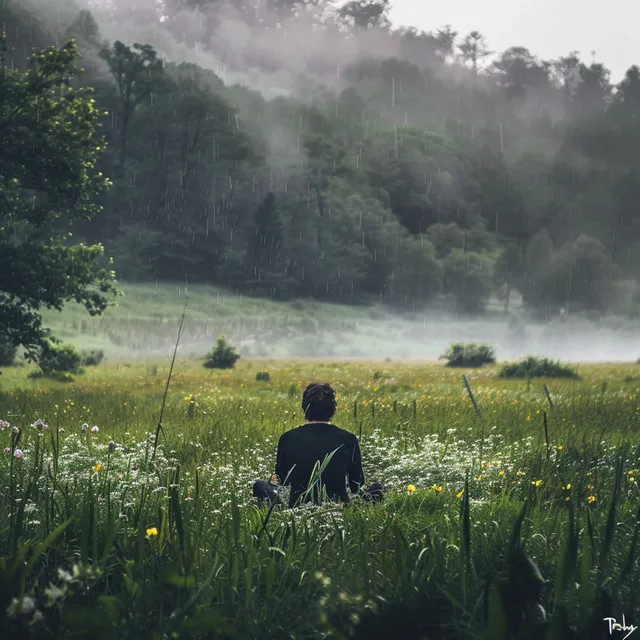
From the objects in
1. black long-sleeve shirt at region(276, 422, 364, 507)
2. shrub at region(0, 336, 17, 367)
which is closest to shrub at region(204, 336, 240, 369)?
shrub at region(0, 336, 17, 367)

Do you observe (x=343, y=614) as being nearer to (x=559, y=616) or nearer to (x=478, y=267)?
(x=559, y=616)

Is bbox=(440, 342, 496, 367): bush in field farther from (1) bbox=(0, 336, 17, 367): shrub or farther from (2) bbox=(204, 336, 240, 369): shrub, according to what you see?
(1) bbox=(0, 336, 17, 367): shrub

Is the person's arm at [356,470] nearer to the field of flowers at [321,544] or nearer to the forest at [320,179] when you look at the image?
the field of flowers at [321,544]

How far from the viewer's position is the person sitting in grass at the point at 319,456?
19.0 ft

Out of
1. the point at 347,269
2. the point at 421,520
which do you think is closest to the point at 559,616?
the point at 421,520

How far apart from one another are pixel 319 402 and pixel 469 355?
35.7m

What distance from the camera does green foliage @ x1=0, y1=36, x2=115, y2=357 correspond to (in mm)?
18828

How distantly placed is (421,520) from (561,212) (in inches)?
5817

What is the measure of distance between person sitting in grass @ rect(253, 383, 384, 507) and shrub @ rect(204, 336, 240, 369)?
3053cm

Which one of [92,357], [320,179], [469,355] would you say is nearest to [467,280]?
[320,179]

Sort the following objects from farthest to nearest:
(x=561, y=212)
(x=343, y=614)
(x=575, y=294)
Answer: (x=561, y=212) < (x=575, y=294) < (x=343, y=614)

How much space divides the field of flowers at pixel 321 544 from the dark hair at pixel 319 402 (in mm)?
834

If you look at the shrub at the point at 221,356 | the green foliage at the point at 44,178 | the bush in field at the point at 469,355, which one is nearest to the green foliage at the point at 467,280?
the bush in field at the point at 469,355

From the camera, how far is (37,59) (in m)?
19.4
